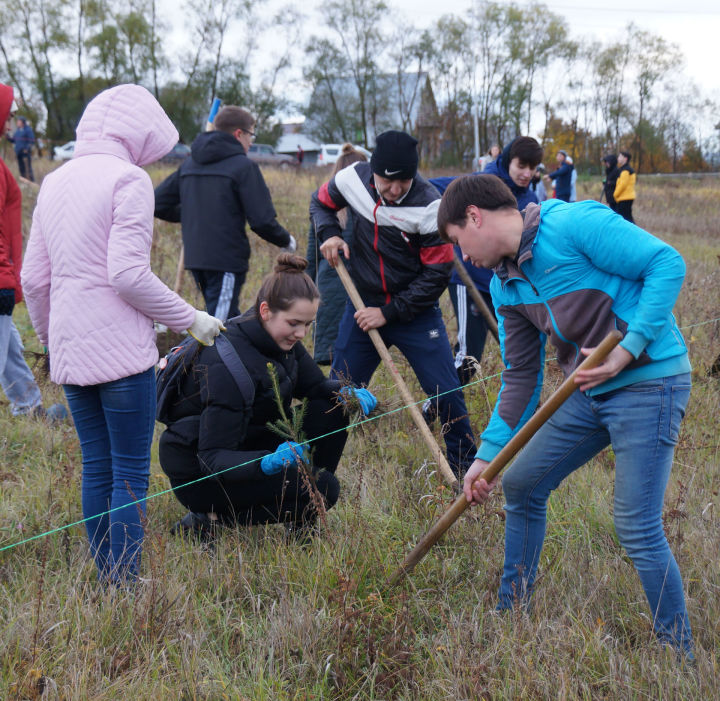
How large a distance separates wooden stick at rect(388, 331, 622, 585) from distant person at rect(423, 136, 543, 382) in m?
2.41

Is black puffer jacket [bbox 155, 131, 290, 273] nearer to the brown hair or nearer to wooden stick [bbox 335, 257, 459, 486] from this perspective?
the brown hair

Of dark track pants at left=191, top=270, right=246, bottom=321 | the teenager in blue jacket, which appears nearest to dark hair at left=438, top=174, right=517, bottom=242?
the teenager in blue jacket

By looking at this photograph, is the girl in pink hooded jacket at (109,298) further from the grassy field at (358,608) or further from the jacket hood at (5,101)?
the jacket hood at (5,101)

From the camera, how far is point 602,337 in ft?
7.40

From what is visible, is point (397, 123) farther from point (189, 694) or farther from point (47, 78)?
point (189, 694)

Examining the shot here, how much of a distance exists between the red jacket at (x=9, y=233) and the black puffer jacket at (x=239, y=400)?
160 cm

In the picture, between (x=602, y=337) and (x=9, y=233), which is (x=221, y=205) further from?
(x=602, y=337)

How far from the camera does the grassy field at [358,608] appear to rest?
220 centimetres

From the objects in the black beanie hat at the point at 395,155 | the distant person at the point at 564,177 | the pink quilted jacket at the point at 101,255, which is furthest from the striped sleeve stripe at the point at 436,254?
the distant person at the point at 564,177

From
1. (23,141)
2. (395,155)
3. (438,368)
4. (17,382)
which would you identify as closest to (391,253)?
(395,155)

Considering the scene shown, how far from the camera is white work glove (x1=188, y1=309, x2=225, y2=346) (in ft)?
9.34

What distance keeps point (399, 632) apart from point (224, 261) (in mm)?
2955

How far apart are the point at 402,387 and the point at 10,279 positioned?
226 centimetres

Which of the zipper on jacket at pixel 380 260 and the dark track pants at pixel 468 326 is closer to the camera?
the zipper on jacket at pixel 380 260
